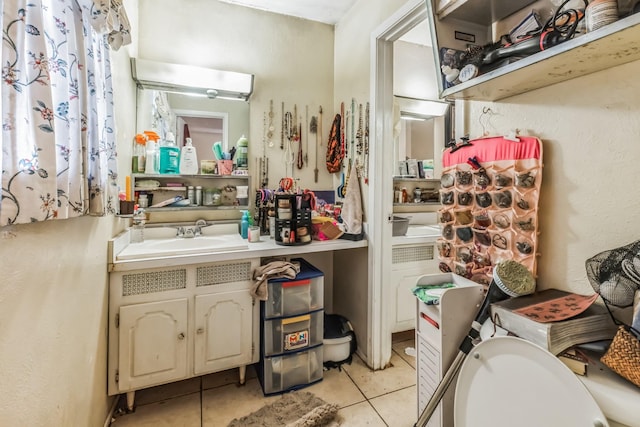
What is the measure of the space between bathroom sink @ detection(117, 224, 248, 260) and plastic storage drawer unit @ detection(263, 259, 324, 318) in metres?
0.32

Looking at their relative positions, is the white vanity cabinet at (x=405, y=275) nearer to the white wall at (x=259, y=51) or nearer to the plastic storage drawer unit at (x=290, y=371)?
the plastic storage drawer unit at (x=290, y=371)

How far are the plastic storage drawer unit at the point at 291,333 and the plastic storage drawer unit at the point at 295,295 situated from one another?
42mm

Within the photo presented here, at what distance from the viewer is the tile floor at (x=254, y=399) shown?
1.55 metres

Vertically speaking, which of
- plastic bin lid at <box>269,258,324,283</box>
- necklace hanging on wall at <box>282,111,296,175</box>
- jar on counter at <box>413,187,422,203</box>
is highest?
necklace hanging on wall at <box>282,111,296,175</box>

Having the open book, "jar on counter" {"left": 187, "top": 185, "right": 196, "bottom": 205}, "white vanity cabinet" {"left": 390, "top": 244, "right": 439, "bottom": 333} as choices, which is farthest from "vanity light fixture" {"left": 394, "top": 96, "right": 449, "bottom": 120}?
the open book

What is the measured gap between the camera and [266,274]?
1.71 meters

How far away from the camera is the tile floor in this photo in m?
1.55

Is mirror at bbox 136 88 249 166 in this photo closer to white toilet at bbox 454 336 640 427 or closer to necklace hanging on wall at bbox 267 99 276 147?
necklace hanging on wall at bbox 267 99 276 147

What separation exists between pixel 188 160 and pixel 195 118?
35 centimetres

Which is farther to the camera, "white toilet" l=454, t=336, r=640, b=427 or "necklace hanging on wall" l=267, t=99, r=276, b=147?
"necklace hanging on wall" l=267, t=99, r=276, b=147

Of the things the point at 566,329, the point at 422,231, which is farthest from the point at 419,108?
the point at 566,329

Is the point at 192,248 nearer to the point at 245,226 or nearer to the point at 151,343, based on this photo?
the point at 245,226

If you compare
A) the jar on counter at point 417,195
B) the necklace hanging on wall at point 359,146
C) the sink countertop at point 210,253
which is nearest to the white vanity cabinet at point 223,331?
the sink countertop at point 210,253

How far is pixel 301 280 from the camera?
1.77 meters
